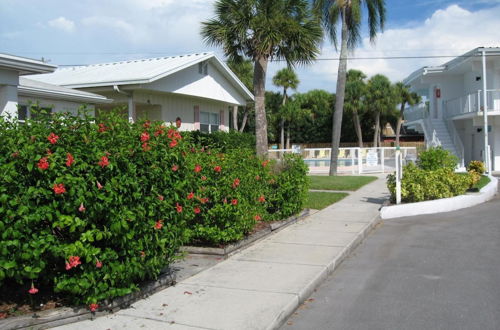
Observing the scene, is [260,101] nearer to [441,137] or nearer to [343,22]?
Result: [343,22]

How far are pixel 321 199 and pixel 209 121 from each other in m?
8.76

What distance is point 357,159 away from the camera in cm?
2478

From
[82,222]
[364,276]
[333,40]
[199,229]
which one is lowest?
[364,276]

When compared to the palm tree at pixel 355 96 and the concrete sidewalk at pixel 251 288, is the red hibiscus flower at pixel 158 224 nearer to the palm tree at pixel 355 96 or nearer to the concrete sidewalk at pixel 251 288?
the concrete sidewalk at pixel 251 288

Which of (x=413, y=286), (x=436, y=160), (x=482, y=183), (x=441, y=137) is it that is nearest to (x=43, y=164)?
(x=413, y=286)

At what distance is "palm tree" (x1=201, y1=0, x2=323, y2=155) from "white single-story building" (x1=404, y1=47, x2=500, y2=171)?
37.3ft

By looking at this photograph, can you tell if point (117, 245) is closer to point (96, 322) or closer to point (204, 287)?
point (96, 322)

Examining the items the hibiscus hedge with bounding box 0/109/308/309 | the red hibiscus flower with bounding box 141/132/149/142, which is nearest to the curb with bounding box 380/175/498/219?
the hibiscus hedge with bounding box 0/109/308/309

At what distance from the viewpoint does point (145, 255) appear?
201 inches

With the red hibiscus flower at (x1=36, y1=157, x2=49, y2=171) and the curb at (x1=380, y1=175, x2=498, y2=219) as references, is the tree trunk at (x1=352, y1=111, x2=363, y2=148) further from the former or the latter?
the red hibiscus flower at (x1=36, y1=157, x2=49, y2=171)

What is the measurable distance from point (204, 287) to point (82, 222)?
1923 millimetres

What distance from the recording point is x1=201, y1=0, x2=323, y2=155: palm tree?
596 inches

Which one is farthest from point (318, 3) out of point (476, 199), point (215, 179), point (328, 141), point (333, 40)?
point (328, 141)

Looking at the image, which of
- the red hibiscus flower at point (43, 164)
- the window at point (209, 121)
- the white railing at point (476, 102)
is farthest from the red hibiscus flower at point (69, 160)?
the white railing at point (476, 102)
